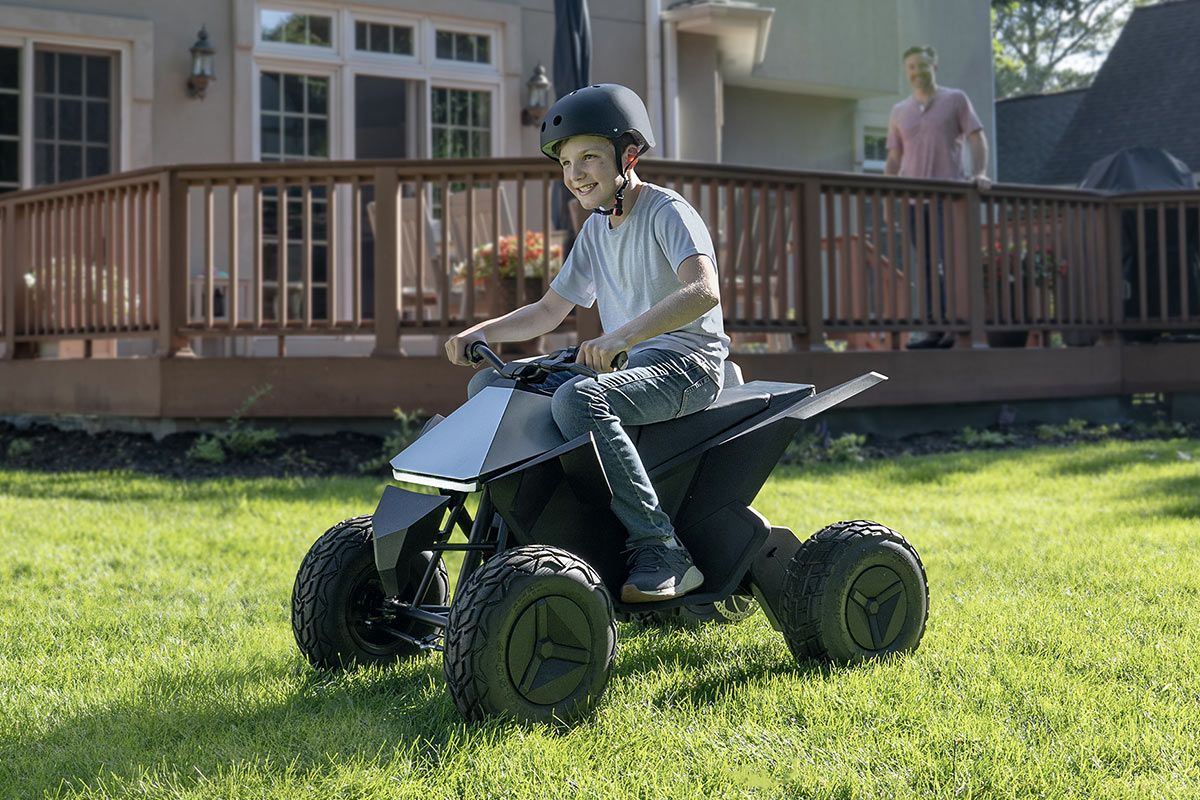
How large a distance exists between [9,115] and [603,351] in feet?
28.7

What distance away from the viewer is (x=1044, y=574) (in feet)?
15.3

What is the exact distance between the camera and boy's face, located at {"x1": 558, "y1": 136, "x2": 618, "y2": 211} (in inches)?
133

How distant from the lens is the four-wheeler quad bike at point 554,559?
2.93 m

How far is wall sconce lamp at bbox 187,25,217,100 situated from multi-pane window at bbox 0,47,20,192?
1.27 m

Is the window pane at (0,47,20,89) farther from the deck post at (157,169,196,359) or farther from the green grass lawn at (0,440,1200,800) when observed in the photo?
the green grass lawn at (0,440,1200,800)

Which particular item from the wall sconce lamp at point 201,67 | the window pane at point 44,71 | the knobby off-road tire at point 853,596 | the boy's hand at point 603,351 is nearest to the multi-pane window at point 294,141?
the wall sconce lamp at point 201,67

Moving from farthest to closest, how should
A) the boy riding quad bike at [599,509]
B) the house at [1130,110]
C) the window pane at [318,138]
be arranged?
the house at [1130,110], the window pane at [318,138], the boy riding quad bike at [599,509]

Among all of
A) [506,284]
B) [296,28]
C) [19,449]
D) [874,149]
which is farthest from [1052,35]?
[19,449]

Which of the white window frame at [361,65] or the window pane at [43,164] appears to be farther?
the white window frame at [361,65]

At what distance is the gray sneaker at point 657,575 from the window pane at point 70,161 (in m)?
8.54

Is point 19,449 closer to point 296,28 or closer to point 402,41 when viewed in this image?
point 296,28

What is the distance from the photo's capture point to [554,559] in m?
2.98

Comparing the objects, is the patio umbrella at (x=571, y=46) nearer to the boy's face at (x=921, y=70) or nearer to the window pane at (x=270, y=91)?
the boy's face at (x=921, y=70)

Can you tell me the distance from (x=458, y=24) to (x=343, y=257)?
2.35 m
